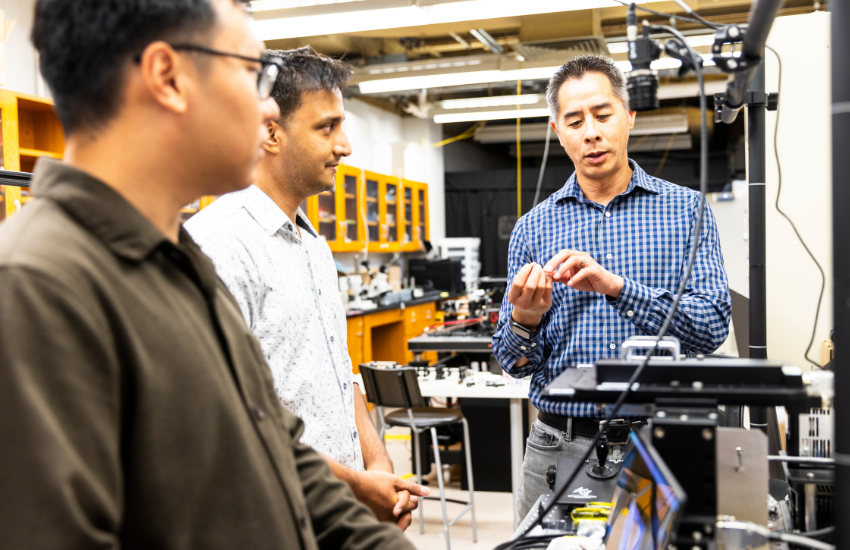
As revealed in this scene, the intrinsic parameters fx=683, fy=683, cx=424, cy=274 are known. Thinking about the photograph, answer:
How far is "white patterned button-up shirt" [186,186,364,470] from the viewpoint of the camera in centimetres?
134

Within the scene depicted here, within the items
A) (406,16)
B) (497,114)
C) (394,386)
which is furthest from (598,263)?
(497,114)

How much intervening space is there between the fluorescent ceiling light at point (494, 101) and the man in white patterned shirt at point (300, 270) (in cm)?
546

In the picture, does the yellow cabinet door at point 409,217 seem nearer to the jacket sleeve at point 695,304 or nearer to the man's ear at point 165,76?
the jacket sleeve at point 695,304

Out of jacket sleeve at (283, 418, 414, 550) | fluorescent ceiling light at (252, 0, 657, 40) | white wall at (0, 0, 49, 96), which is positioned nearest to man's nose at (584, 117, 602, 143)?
jacket sleeve at (283, 418, 414, 550)

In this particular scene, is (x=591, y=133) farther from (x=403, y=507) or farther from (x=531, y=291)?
(x=403, y=507)

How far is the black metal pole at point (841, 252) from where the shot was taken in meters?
→ 0.73

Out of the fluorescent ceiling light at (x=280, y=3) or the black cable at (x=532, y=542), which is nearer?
the black cable at (x=532, y=542)

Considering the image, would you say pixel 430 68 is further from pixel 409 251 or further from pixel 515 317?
pixel 515 317

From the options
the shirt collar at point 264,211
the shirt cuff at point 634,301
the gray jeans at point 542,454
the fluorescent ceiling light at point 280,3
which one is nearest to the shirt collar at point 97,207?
the shirt collar at point 264,211

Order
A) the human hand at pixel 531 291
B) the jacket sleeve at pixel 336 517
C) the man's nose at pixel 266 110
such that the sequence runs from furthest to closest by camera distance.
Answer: the human hand at pixel 531 291, the jacket sleeve at pixel 336 517, the man's nose at pixel 266 110

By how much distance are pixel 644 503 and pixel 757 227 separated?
1.31 meters

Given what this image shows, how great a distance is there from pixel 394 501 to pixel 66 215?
0.97 metres

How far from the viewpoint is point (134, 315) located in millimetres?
685

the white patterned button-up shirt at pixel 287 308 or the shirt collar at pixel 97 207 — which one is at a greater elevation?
the shirt collar at pixel 97 207
